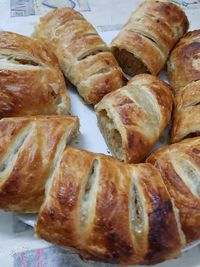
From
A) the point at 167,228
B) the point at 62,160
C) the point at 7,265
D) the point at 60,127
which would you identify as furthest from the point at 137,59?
the point at 7,265

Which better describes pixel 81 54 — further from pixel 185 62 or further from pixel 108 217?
pixel 108 217

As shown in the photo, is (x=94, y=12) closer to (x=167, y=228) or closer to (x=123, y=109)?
(x=123, y=109)

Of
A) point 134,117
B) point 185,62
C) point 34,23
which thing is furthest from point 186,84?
point 34,23

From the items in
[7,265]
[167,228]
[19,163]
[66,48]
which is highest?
[66,48]

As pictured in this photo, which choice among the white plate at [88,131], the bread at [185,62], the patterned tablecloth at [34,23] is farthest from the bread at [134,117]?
the patterned tablecloth at [34,23]

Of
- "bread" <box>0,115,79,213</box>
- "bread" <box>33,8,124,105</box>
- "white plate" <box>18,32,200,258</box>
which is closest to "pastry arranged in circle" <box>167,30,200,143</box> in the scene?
"white plate" <box>18,32,200,258</box>

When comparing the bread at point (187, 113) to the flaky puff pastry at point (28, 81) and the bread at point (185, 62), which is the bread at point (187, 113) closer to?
the bread at point (185, 62)
